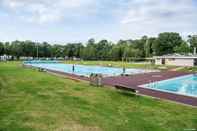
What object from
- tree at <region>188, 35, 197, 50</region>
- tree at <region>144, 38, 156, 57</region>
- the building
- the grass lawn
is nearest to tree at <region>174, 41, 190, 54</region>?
tree at <region>188, 35, 197, 50</region>

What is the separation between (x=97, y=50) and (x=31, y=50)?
20982mm

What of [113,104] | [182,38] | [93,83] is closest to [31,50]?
[182,38]

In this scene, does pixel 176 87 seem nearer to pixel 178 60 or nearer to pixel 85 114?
pixel 85 114

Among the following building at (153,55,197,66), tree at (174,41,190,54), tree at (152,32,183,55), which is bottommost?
building at (153,55,197,66)

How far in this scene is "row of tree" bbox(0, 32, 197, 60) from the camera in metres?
59.2

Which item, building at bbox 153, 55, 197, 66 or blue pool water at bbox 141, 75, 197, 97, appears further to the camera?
building at bbox 153, 55, 197, 66

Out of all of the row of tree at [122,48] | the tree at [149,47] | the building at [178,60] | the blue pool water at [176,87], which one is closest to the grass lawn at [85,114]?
the blue pool water at [176,87]

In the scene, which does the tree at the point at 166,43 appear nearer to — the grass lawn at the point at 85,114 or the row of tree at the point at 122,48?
the row of tree at the point at 122,48

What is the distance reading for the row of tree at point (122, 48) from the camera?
Answer: 59.2 m

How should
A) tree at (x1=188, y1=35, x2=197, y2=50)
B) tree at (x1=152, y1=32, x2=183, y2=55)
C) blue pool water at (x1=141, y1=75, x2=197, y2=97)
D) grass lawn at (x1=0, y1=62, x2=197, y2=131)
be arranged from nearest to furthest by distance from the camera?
grass lawn at (x1=0, y1=62, x2=197, y2=131) → blue pool water at (x1=141, y1=75, x2=197, y2=97) → tree at (x1=188, y1=35, x2=197, y2=50) → tree at (x1=152, y1=32, x2=183, y2=55)

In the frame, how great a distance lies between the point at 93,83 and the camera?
1431 centimetres

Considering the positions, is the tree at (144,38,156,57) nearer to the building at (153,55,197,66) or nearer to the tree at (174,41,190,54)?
the tree at (174,41,190,54)

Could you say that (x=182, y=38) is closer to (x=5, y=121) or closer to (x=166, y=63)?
(x=166, y=63)

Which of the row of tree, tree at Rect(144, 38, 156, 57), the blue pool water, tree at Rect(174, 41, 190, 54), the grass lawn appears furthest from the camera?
tree at Rect(144, 38, 156, 57)
